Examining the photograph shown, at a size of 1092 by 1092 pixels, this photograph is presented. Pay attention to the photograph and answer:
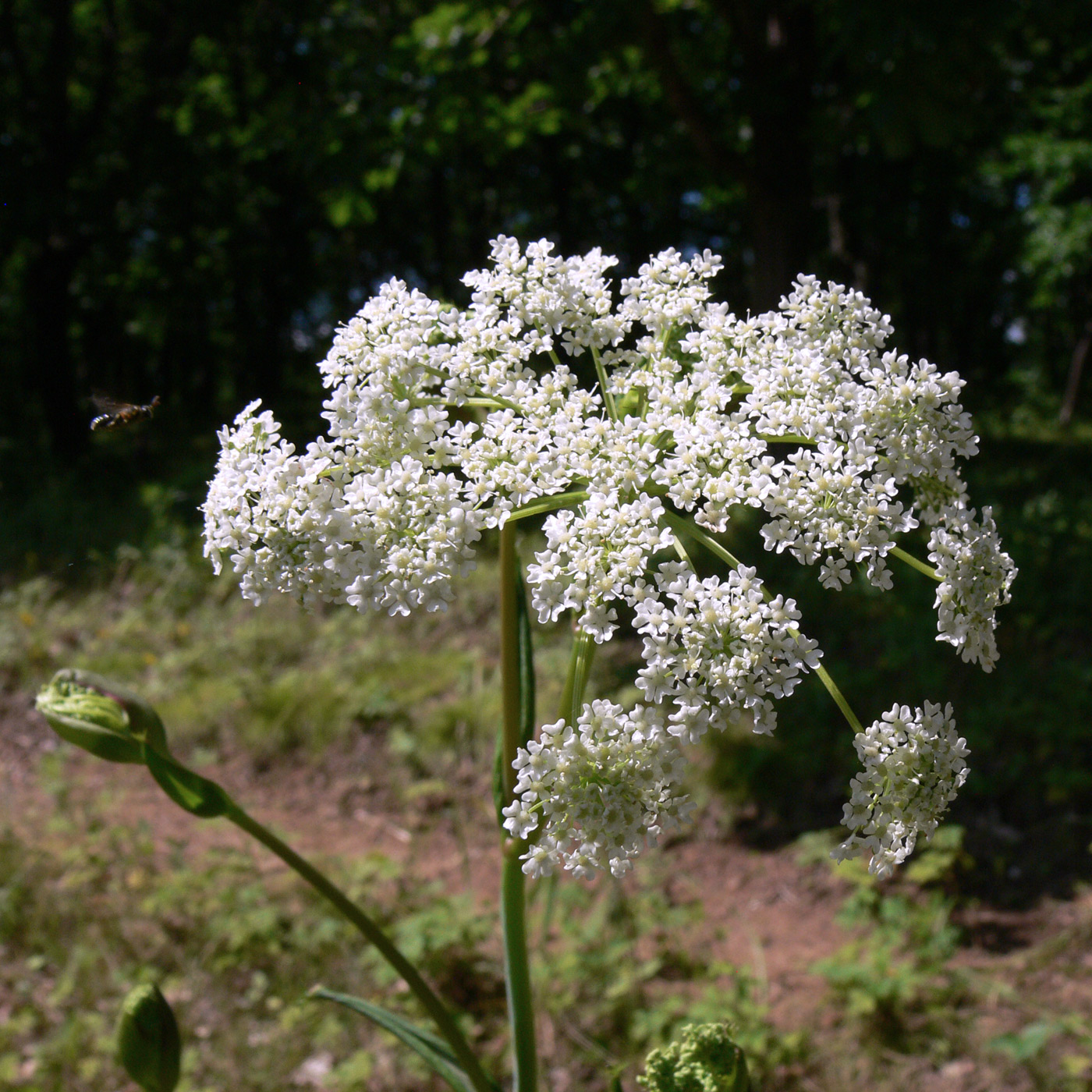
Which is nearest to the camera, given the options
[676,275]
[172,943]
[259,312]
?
[676,275]

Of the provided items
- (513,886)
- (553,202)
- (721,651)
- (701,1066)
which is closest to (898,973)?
(701,1066)

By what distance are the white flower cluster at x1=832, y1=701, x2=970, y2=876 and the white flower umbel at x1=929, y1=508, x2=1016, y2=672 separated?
0.11 m

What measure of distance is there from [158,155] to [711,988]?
13187 millimetres

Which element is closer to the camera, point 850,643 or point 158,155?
point 850,643

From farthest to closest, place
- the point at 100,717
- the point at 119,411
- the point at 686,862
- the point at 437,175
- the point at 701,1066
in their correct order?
1. the point at 437,175
2. the point at 686,862
3. the point at 119,411
4. the point at 100,717
5. the point at 701,1066

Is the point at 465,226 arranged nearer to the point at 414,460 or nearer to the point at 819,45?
the point at 819,45

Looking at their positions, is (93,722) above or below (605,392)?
below

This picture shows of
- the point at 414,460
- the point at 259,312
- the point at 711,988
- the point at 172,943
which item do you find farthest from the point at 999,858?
the point at 259,312

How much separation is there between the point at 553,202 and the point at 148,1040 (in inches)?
698

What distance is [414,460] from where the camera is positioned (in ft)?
3.76

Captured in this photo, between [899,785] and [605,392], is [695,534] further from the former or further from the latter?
[899,785]

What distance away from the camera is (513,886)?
52.1 inches

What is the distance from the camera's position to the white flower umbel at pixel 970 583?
1.13m

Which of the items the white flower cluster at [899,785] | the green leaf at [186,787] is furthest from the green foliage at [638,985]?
the white flower cluster at [899,785]
